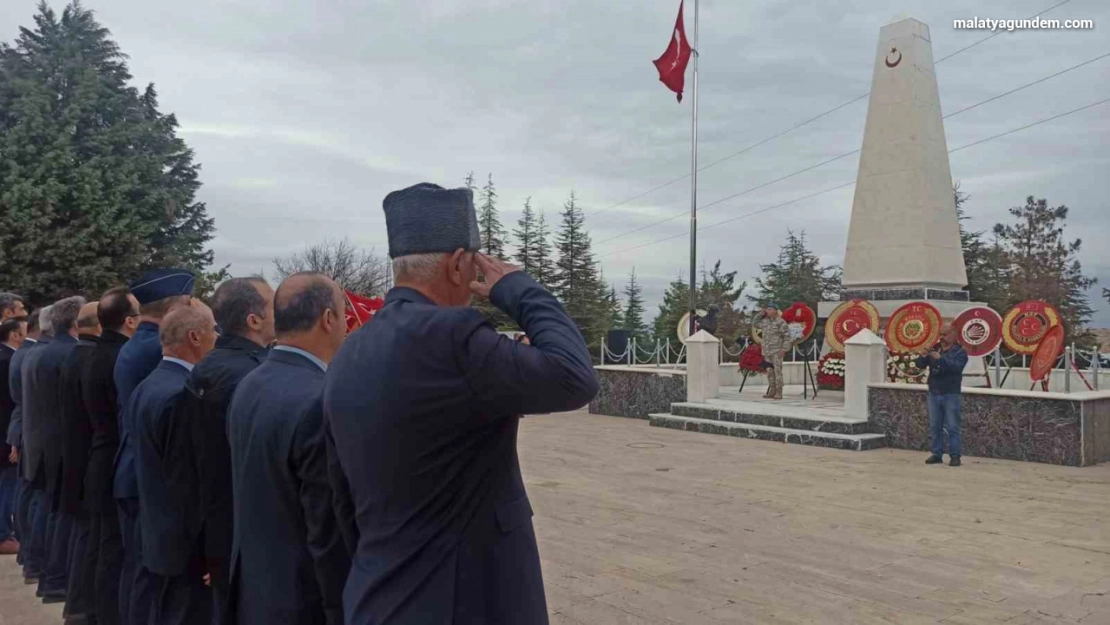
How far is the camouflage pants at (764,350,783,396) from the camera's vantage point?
15.0 meters

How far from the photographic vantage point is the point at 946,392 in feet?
32.0

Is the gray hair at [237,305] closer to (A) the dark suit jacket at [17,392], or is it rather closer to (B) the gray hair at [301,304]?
(B) the gray hair at [301,304]

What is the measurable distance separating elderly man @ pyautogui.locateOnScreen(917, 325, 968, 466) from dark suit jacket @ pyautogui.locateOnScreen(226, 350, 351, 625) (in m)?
8.86

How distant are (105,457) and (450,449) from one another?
331cm

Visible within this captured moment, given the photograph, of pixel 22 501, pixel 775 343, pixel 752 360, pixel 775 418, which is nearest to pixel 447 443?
pixel 22 501

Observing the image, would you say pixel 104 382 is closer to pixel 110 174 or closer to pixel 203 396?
Answer: pixel 203 396

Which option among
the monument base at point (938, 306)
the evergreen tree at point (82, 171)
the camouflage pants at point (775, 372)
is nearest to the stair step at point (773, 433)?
the camouflage pants at point (775, 372)

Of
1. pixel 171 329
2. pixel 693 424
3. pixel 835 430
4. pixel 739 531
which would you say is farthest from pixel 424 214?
pixel 693 424

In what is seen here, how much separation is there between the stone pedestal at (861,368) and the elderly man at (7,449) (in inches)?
399

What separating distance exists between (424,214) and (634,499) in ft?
20.8

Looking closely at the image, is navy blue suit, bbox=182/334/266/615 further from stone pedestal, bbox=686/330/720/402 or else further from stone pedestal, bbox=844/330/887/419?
stone pedestal, bbox=686/330/720/402

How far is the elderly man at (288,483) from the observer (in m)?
2.39

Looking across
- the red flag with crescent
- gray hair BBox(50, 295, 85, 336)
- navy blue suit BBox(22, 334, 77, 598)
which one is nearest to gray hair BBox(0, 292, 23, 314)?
gray hair BBox(50, 295, 85, 336)

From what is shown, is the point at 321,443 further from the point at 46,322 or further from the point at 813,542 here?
the point at 813,542
